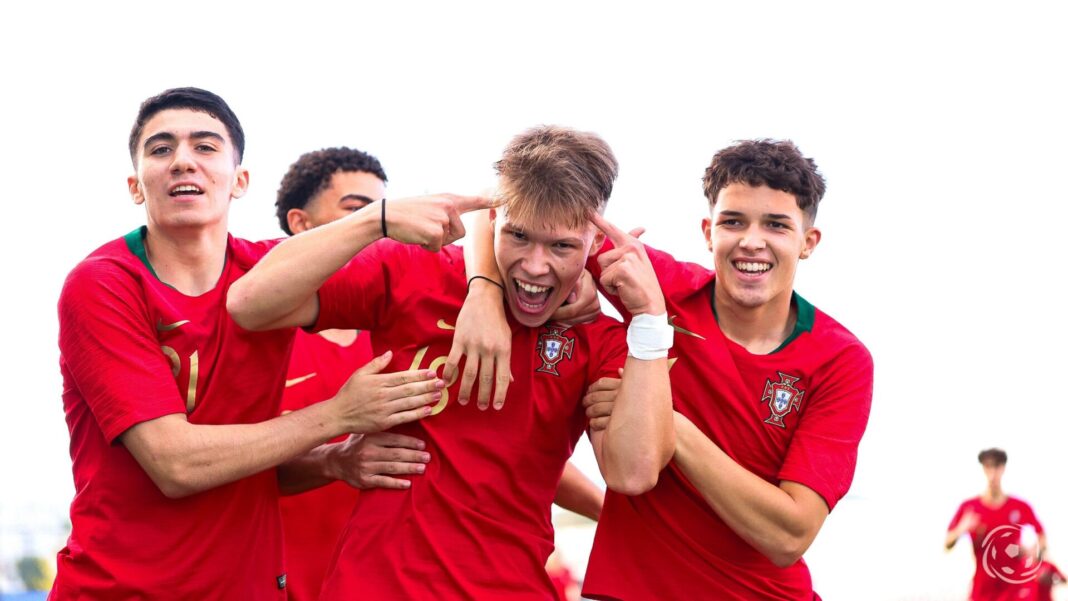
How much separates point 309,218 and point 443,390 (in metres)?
2.12

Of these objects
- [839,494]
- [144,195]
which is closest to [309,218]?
→ [144,195]

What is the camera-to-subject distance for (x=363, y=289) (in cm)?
300

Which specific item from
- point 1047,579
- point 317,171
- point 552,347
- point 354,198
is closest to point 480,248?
point 552,347

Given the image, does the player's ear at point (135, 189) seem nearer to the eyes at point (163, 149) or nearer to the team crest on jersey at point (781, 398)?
the eyes at point (163, 149)

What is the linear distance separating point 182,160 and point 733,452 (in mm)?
1936

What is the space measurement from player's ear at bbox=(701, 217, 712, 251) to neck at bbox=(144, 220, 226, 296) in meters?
1.59

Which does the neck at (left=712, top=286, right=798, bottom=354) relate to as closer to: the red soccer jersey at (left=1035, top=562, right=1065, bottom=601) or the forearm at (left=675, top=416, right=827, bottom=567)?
the forearm at (left=675, top=416, right=827, bottom=567)

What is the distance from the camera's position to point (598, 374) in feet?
10.2

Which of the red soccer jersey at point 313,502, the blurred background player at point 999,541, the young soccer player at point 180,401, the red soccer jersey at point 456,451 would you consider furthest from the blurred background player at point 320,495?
the blurred background player at point 999,541

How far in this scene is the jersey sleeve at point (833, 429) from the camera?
124 inches

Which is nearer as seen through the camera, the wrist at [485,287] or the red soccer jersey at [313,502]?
the wrist at [485,287]

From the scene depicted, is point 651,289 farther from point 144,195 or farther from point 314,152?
point 314,152

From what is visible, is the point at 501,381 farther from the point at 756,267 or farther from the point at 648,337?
the point at 756,267

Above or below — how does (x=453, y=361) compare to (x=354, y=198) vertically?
below
